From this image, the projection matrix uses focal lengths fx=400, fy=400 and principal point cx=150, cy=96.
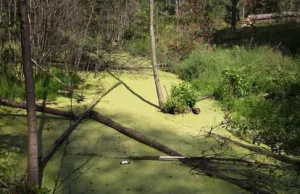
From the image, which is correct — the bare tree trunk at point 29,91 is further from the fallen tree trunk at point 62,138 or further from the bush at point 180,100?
the bush at point 180,100

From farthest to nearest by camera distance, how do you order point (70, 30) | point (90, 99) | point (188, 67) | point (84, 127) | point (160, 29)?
1. point (160, 29)
2. point (188, 67)
3. point (70, 30)
4. point (90, 99)
5. point (84, 127)

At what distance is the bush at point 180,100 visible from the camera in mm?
6188

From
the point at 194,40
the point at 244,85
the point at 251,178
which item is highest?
the point at 194,40

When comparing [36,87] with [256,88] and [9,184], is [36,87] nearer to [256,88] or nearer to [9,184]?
[9,184]

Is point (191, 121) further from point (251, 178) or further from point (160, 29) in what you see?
point (160, 29)

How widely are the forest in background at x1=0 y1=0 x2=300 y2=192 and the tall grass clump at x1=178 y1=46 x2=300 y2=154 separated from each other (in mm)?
16

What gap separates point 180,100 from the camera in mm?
6203

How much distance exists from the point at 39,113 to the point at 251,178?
3186mm

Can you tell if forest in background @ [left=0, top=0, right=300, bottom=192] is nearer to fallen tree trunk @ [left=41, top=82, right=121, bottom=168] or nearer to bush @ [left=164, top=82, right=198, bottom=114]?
bush @ [left=164, top=82, right=198, bottom=114]

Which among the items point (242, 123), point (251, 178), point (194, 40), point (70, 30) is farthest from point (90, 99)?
point (194, 40)

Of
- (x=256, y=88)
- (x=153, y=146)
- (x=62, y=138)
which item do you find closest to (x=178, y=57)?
(x=256, y=88)

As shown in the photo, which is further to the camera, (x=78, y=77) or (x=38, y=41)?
(x=78, y=77)

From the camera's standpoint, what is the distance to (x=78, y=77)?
25.0ft

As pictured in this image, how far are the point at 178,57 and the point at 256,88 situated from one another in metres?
3.24
